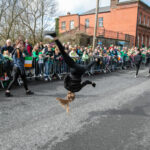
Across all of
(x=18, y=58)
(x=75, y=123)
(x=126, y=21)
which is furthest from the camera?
(x=126, y=21)

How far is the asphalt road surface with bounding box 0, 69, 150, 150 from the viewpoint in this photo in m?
3.21

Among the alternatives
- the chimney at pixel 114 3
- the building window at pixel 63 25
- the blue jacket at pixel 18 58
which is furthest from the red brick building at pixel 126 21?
the blue jacket at pixel 18 58

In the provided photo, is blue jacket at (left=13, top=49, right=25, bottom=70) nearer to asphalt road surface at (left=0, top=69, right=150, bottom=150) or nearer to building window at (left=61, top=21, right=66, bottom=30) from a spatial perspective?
asphalt road surface at (left=0, top=69, right=150, bottom=150)

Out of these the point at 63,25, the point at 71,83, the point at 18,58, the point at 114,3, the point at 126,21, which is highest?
the point at 114,3

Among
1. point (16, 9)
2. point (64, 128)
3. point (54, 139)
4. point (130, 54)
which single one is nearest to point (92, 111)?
point (64, 128)

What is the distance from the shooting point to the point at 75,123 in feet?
13.5

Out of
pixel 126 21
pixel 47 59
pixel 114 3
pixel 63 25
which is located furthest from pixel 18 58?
pixel 63 25

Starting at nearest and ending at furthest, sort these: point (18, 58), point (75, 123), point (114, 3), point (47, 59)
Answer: point (75, 123) → point (18, 58) → point (47, 59) → point (114, 3)

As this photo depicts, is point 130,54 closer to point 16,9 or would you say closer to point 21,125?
point 16,9

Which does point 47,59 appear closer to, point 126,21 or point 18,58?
point 18,58

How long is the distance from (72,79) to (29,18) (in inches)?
774

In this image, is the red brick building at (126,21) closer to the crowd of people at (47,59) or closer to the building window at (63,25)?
the building window at (63,25)

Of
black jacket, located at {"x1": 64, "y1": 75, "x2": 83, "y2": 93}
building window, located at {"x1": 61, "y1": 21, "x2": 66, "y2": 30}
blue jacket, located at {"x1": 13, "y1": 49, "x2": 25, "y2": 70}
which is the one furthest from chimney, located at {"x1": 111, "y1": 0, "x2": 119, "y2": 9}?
black jacket, located at {"x1": 64, "y1": 75, "x2": 83, "y2": 93}

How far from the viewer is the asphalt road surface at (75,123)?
126 inches
